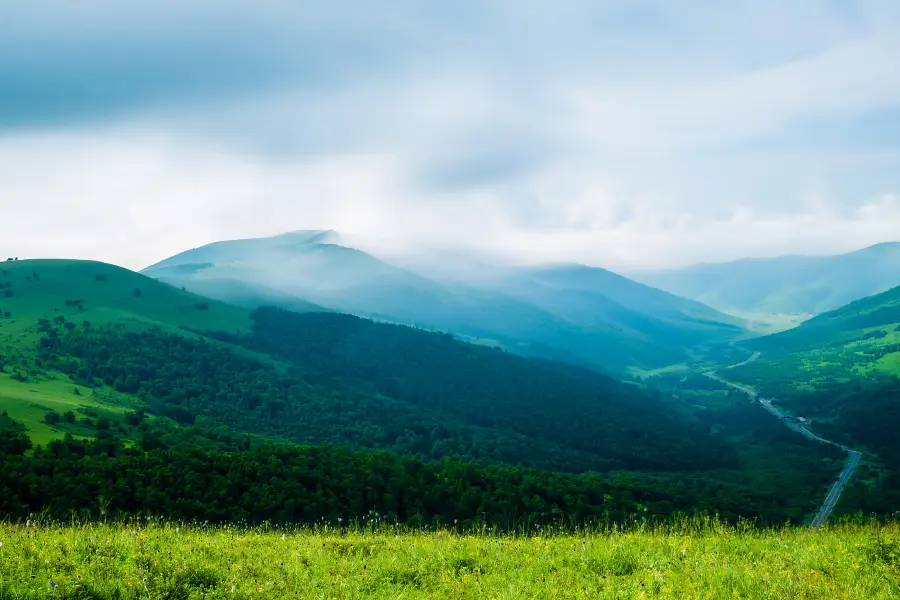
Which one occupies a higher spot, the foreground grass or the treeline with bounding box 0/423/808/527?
the foreground grass

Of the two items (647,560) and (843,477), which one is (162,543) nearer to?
(647,560)

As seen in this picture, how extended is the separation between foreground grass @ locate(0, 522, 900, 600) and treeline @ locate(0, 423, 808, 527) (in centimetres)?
2422

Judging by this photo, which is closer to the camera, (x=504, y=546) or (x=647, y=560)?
(x=647, y=560)

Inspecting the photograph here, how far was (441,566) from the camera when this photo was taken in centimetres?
1562

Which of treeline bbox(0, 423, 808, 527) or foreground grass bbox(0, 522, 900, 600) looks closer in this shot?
foreground grass bbox(0, 522, 900, 600)

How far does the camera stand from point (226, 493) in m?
56.4

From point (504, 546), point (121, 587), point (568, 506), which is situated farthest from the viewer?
point (568, 506)

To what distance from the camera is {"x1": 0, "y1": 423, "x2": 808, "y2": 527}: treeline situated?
48469 millimetres

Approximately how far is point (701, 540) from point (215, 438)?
413 feet

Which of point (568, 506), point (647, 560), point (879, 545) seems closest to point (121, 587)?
point (647, 560)

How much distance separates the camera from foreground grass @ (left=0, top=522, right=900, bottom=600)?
12.9 m

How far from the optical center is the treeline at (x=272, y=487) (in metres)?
48.5

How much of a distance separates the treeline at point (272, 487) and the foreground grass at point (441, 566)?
2422 cm

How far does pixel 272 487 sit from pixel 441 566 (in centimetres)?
4726
